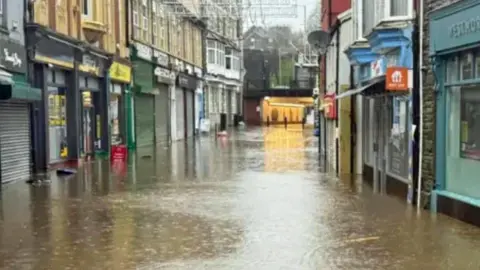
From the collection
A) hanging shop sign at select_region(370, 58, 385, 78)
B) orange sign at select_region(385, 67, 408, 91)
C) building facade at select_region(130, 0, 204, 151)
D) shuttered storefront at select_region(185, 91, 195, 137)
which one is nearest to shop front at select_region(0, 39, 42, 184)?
hanging shop sign at select_region(370, 58, 385, 78)

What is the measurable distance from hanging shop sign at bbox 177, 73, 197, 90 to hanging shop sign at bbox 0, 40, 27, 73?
24512 millimetres

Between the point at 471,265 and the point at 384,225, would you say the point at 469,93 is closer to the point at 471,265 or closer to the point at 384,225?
the point at 384,225

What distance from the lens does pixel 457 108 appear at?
11922mm

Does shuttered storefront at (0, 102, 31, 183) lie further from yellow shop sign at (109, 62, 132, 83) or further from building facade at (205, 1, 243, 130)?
building facade at (205, 1, 243, 130)

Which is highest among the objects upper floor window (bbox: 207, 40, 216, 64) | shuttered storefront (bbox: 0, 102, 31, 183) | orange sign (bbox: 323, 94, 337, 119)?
upper floor window (bbox: 207, 40, 216, 64)

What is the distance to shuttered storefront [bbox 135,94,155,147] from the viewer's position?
34.3 metres

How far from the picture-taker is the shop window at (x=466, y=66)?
37.0 feet

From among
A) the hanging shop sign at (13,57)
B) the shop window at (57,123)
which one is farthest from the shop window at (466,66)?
the shop window at (57,123)

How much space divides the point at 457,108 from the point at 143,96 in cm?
2518

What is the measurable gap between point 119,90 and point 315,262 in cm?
2361

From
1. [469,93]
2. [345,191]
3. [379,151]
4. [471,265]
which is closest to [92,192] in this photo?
[345,191]

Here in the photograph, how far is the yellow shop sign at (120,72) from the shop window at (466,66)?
61.9 feet

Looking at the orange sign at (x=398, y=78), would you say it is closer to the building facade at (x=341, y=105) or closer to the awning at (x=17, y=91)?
the building facade at (x=341, y=105)

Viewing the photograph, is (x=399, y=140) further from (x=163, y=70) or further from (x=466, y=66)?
(x=163, y=70)
